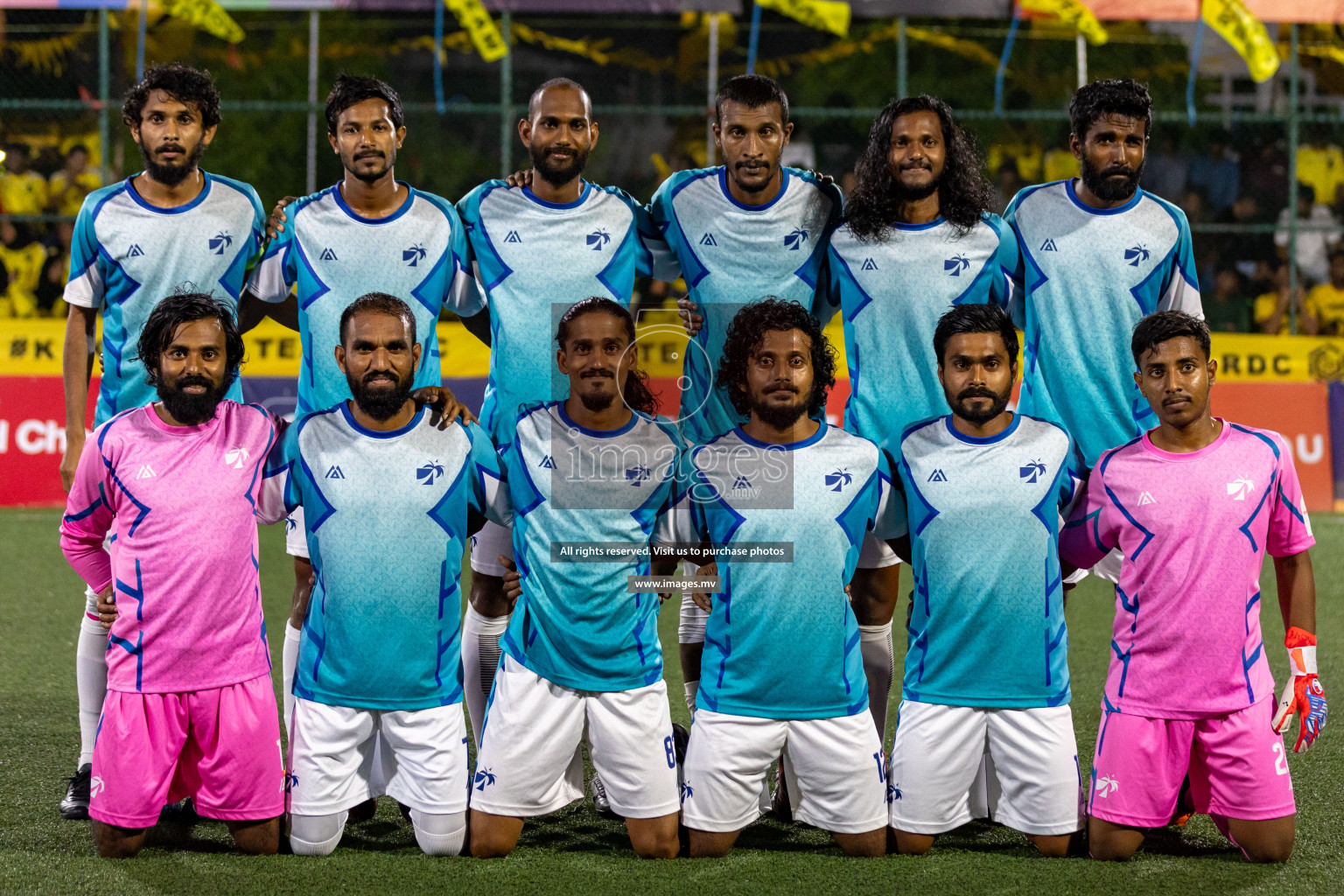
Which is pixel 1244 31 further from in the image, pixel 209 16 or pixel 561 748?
pixel 561 748

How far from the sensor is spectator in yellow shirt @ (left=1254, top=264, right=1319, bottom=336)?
518 inches

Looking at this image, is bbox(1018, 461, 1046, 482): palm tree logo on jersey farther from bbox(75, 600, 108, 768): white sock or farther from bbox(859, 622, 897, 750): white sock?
bbox(75, 600, 108, 768): white sock

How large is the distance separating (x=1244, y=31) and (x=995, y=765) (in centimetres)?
1087

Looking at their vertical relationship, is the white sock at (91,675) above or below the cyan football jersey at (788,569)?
below

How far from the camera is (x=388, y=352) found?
152 inches

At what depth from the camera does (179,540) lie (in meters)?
3.88

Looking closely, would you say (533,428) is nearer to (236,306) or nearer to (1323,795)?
(236,306)

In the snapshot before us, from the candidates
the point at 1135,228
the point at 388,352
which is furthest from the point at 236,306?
the point at 1135,228

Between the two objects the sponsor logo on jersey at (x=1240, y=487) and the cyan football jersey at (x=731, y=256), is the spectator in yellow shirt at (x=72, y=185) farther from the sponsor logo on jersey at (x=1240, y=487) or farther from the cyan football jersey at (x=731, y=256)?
the sponsor logo on jersey at (x=1240, y=487)

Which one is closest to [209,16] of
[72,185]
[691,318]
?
[72,185]

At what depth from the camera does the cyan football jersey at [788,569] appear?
3.88 m

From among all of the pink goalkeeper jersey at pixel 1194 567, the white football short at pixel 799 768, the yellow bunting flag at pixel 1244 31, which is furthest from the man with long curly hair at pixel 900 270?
the yellow bunting flag at pixel 1244 31

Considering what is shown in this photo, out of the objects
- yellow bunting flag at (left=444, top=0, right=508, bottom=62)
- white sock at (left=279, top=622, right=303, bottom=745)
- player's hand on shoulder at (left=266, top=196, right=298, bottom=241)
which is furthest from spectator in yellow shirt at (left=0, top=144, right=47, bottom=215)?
white sock at (left=279, top=622, right=303, bottom=745)

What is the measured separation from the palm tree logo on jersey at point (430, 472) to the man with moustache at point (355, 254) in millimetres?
542
